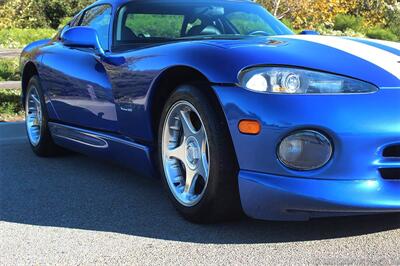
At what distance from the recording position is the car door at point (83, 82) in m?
4.14

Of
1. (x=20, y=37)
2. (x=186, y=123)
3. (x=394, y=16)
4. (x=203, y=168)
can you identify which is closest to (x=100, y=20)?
(x=186, y=123)

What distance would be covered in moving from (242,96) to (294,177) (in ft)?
1.60

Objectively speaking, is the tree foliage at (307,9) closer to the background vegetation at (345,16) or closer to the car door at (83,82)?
the background vegetation at (345,16)

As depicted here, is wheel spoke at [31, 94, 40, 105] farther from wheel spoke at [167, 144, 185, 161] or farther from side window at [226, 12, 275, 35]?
wheel spoke at [167, 144, 185, 161]

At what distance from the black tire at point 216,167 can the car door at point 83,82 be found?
101cm

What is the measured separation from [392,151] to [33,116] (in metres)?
3.94

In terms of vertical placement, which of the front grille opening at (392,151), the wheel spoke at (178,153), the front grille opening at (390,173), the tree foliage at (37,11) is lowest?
the tree foliage at (37,11)

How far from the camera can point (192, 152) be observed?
342 centimetres

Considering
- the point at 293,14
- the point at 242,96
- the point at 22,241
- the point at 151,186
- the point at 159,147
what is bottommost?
the point at 293,14

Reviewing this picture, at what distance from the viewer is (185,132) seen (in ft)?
11.3

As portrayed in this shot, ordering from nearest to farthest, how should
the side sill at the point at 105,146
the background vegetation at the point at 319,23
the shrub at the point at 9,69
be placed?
the side sill at the point at 105,146, the shrub at the point at 9,69, the background vegetation at the point at 319,23

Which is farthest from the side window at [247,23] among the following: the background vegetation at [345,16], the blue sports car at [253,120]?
the background vegetation at [345,16]

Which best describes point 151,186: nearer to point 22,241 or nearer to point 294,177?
point 22,241

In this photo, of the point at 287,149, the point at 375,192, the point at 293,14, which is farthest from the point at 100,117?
the point at 293,14
